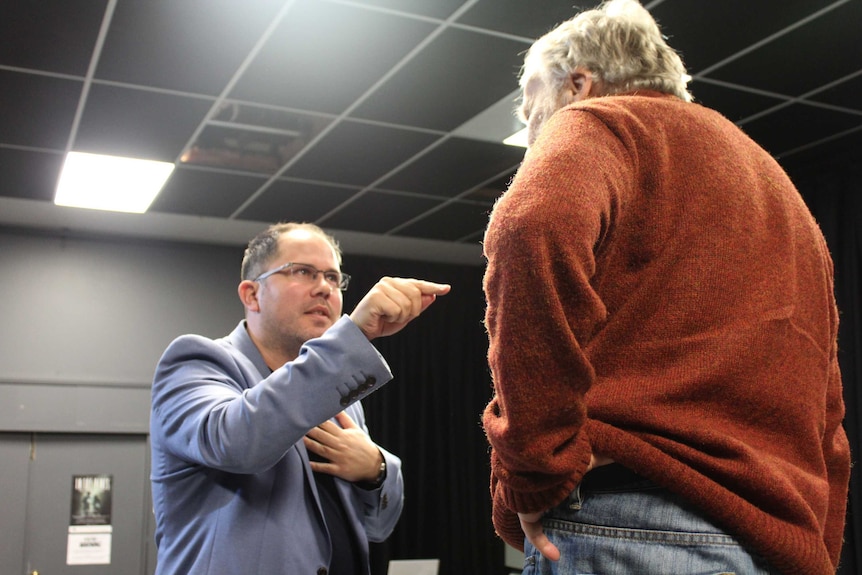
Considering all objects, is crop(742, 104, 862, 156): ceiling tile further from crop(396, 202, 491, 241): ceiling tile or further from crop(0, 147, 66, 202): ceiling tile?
crop(0, 147, 66, 202): ceiling tile

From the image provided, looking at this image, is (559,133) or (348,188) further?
(348,188)

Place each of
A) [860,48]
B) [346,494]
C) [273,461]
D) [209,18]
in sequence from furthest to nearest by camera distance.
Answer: [860,48], [209,18], [346,494], [273,461]

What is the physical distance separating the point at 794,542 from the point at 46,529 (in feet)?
19.3

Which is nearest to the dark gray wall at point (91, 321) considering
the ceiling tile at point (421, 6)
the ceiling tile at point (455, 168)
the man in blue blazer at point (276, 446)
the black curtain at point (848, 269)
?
the ceiling tile at point (455, 168)

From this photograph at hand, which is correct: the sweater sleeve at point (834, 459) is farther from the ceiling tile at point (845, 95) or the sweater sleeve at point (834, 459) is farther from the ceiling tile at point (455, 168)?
the ceiling tile at point (455, 168)

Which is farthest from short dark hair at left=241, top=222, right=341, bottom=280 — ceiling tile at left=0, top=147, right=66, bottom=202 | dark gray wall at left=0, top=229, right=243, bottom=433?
dark gray wall at left=0, top=229, right=243, bottom=433

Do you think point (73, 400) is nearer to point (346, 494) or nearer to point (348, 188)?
point (348, 188)

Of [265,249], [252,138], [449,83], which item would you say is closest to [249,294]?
[265,249]

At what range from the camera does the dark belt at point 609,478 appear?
0.99m

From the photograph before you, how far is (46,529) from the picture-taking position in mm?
5949

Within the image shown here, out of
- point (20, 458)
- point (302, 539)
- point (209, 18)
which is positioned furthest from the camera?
point (20, 458)

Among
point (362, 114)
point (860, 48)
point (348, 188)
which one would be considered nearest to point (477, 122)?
point (362, 114)

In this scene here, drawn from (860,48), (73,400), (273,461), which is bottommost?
(273,461)

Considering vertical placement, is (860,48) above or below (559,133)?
above
